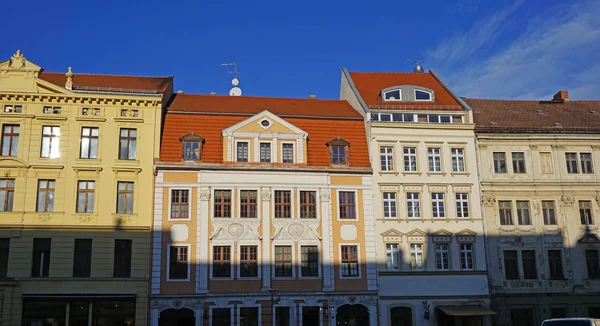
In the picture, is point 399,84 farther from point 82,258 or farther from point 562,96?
point 82,258

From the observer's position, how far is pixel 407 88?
45125mm

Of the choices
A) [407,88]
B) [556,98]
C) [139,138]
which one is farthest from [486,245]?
[139,138]

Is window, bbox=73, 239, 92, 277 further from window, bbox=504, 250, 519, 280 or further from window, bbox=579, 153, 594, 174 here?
window, bbox=579, 153, 594, 174

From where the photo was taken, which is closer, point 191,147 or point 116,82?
point 191,147

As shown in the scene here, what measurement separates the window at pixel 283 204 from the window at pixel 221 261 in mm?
3781

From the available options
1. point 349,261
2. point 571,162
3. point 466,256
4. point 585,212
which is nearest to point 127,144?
point 349,261

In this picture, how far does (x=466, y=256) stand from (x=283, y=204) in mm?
12030

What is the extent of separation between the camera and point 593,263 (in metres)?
41.6

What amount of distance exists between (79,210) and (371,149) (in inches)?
720

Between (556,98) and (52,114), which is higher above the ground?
(556,98)

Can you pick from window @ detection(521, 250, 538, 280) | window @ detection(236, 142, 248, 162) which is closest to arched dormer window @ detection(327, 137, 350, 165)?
window @ detection(236, 142, 248, 162)

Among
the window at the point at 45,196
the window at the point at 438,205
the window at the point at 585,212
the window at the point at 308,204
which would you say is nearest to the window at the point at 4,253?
the window at the point at 45,196

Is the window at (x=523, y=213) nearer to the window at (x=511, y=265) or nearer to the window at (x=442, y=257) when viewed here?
the window at (x=511, y=265)

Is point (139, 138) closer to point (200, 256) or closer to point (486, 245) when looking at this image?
point (200, 256)
